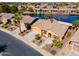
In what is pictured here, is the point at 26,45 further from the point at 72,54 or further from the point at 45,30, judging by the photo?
the point at 72,54

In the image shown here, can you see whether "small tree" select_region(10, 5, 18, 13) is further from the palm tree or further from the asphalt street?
the asphalt street

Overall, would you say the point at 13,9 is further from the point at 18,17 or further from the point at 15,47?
the point at 15,47

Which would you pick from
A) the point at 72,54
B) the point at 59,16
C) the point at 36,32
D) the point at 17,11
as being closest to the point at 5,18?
the point at 17,11

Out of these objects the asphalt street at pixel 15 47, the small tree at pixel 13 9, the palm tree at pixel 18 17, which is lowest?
the asphalt street at pixel 15 47

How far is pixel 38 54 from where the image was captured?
6020 millimetres

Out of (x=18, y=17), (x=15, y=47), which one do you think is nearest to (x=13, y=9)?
(x=18, y=17)

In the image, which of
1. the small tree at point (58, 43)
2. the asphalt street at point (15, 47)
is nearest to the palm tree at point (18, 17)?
the asphalt street at point (15, 47)

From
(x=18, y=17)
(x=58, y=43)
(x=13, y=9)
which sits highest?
(x=13, y=9)

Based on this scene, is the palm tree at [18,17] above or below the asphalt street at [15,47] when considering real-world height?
above

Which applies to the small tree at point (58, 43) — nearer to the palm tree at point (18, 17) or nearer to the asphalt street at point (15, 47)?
the asphalt street at point (15, 47)

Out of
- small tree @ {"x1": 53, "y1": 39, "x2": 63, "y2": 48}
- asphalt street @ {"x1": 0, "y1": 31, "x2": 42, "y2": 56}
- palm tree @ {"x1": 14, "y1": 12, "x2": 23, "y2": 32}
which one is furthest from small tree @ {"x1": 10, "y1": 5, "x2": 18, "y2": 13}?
small tree @ {"x1": 53, "y1": 39, "x2": 63, "y2": 48}

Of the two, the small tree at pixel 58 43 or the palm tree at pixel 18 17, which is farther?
the palm tree at pixel 18 17

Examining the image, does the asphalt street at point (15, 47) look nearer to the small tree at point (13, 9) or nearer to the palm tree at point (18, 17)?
the palm tree at point (18, 17)

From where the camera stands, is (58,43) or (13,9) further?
(13,9)
